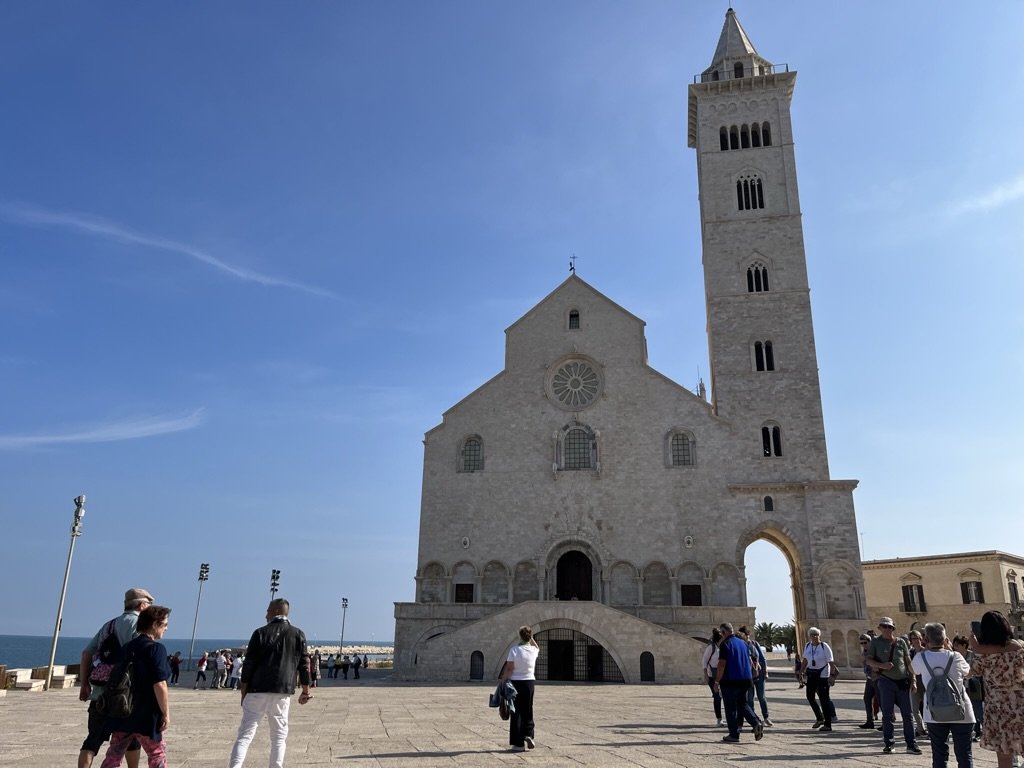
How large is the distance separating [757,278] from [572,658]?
2110 cm

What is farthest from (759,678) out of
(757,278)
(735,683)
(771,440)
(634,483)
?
(757,278)

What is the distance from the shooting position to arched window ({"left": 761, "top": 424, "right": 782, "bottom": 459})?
34281 mm

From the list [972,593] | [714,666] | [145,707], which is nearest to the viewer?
[145,707]

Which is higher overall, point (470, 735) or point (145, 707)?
point (145, 707)

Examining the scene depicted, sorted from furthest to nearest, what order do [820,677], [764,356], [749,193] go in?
[749,193]
[764,356]
[820,677]

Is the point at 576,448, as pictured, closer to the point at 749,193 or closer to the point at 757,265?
the point at 757,265

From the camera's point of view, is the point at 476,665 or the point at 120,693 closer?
the point at 120,693

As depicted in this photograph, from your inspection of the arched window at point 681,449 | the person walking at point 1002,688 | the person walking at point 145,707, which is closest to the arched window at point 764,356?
the arched window at point 681,449

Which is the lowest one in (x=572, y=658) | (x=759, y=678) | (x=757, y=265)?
(x=572, y=658)

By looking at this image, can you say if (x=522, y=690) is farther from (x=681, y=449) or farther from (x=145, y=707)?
(x=681, y=449)

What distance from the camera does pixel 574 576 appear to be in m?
33.9

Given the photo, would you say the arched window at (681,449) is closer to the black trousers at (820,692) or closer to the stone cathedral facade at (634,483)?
the stone cathedral facade at (634,483)

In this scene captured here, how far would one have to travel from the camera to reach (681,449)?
34469 millimetres

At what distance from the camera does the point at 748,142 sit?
134ft
